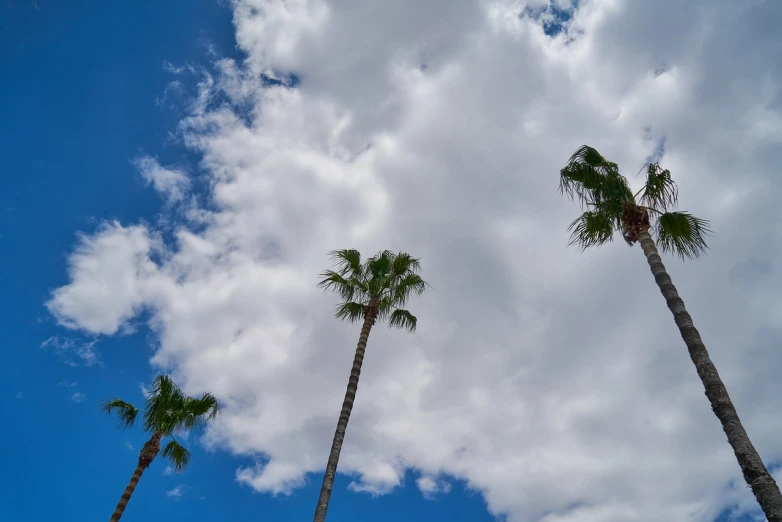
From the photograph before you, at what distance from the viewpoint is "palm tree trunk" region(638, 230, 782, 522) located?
29.4 ft

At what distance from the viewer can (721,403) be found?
10.4 meters

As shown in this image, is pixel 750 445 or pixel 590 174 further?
pixel 590 174

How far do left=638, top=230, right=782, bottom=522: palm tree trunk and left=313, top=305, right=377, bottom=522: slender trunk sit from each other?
10163 mm

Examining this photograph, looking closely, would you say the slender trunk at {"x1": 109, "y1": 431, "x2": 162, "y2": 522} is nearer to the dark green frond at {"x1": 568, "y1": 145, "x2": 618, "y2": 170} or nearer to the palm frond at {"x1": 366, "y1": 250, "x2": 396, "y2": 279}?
the palm frond at {"x1": 366, "y1": 250, "x2": 396, "y2": 279}

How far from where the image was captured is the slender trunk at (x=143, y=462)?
2042 cm

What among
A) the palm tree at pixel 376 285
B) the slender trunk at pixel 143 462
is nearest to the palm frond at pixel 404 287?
the palm tree at pixel 376 285

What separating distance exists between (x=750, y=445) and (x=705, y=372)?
5.36 feet

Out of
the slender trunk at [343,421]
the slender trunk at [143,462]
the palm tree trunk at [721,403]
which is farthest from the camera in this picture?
the slender trunk at [143,462]

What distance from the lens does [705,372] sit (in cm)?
1078

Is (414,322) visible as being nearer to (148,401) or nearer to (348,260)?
(348,260)

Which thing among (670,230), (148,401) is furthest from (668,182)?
(148,401)

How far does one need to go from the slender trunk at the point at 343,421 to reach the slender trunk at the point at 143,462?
10.4m

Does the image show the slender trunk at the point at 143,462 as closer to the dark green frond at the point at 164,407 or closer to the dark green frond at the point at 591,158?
the dark green frond at the point at 164,407

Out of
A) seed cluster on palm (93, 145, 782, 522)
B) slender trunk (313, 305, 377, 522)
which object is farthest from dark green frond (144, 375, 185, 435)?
slender trunk (313, 305, 377, 522)
